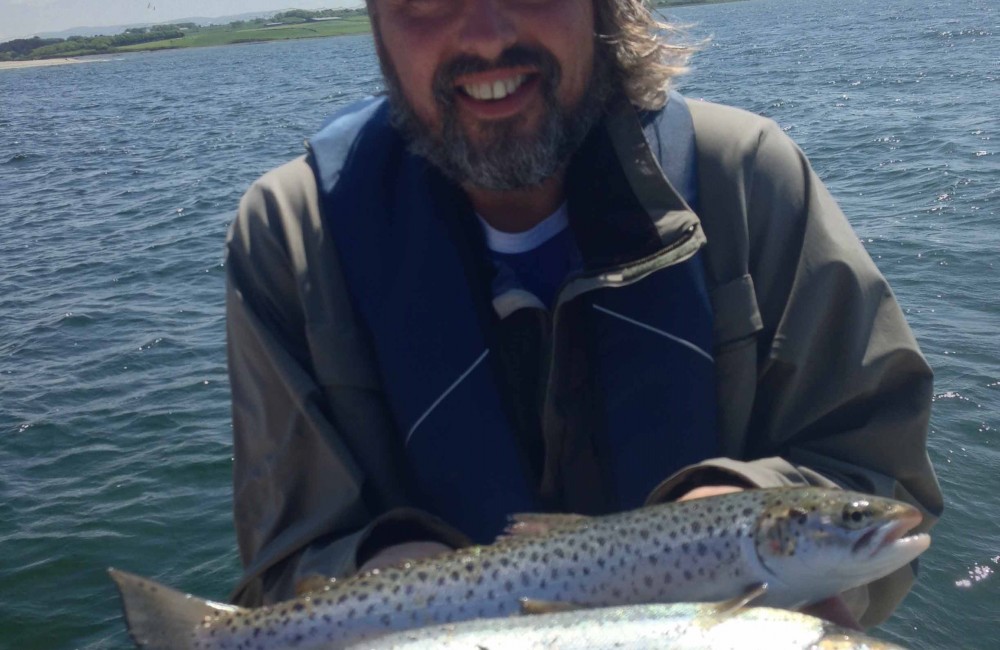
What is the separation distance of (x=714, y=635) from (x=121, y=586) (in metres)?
1.62

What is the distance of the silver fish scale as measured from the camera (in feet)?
8.98

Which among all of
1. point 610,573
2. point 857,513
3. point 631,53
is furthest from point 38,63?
point 857,513

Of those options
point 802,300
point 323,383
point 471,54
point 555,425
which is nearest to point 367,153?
point 471,54

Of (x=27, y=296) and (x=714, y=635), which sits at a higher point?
(x=714, y=635)

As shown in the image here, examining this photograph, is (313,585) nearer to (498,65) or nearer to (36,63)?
(498,65)

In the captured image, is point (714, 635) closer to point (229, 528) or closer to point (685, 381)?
point (685, 381)

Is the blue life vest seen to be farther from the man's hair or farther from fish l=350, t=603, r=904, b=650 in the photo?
fish l=350, t=603, r=904, b=650

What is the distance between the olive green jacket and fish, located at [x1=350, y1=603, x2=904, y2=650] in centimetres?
64

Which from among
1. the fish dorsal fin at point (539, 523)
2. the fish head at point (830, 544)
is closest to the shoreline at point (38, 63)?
the fish dorsal fin at point (539, 523)

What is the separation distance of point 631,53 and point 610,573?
1.86 meters

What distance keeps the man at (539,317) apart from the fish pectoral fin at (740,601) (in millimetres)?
670

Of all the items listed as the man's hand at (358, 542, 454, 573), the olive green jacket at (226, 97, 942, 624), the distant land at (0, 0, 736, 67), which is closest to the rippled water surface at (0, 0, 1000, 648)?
the olive green jacket at (226, 97, 942, 624)

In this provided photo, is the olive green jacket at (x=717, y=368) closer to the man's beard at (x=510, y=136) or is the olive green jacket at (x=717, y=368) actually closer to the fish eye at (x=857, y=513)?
the man's beard at (x=510, y=136)

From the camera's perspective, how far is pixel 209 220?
18047 millimetres
